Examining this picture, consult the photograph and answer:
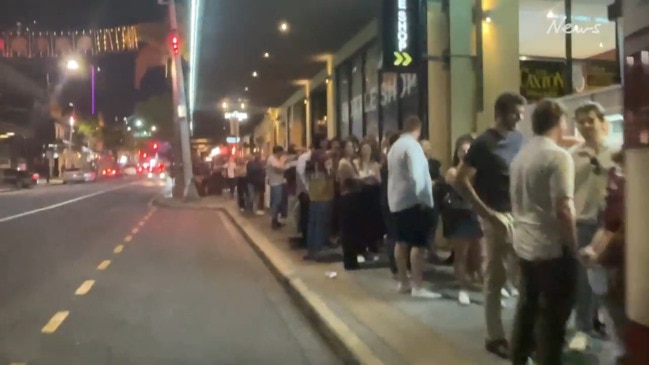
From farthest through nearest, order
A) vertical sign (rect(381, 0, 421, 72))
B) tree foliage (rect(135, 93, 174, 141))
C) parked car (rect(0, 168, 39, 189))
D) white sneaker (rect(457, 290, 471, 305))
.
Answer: tree foliage (rect(135, 93, 174, 141)) → parked car (rect(0, 168, 39, 189)) → vertical sign (rect(381, 0, 421, 72)) → white sneaker (rect(457, 290, 471, 305))

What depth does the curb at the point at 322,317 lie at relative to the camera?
7.63 meters

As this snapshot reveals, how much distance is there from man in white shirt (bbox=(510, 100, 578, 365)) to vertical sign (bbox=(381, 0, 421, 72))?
839cm

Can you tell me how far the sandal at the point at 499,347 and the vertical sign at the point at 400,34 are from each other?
24.8ft

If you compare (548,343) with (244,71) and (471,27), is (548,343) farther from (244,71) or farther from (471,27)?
(244,71)

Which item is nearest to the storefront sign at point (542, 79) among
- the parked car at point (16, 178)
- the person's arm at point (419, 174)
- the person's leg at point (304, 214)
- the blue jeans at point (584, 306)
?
the person's arm at point (419, 174)

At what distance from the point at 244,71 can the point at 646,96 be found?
28182 millimetres

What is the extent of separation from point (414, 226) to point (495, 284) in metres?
2.90

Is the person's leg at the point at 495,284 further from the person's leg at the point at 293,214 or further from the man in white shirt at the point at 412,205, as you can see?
the person's leg at the point at 293,214

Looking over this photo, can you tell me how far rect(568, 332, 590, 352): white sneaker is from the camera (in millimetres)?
7414

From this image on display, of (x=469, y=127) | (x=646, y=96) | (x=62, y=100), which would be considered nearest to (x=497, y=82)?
(x=469, y=127)

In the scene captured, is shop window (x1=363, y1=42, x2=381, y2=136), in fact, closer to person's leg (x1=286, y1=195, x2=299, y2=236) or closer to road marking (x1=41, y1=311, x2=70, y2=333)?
person's leg (x1=286, y1=195, x2=299, y2=236)

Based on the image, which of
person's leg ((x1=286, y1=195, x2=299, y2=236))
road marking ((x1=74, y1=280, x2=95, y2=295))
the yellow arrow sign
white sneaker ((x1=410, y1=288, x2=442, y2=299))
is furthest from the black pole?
road marking ((x1=74, y1=280, x2=95, y2=295))

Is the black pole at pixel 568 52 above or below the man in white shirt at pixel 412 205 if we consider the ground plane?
above

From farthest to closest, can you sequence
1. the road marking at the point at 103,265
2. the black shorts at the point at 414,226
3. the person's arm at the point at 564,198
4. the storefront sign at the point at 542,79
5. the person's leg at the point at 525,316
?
the road marking at the point at 103,265
the storefront sign at the point at 542,79
the black shorts at the point at 414,226
the person's leg at the point at 525,316
the person's arm at the point at 564,198
